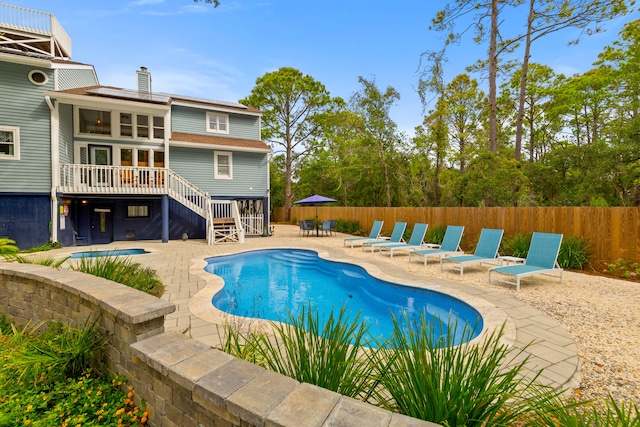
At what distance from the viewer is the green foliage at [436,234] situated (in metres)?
11.8

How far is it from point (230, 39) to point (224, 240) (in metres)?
8.71

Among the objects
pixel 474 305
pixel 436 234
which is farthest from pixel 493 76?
pixel 474 305

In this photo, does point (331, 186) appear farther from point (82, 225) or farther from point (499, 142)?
point (82, 225)

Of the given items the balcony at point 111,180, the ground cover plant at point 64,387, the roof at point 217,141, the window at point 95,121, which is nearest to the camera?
the ground cover plant at point 64,387

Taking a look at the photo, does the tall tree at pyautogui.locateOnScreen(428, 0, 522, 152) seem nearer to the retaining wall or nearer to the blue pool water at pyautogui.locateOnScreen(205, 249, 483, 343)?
the blue pool water at pyautogui.locateOnScreen(205, 249, 483, 343)

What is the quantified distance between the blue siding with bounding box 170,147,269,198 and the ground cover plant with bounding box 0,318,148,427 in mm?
13686

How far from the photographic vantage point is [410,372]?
71.2 inches

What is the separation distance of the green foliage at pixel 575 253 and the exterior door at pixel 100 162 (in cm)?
1655

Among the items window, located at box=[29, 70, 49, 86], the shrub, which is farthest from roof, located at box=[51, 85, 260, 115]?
the shrub

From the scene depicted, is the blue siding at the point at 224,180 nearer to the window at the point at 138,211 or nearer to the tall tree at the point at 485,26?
the window at the point at 138,211

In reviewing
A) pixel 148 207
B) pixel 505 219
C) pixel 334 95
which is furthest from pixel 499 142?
pixel 148 207

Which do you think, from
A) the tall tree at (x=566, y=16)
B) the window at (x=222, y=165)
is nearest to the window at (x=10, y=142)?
the window at (x=222, y=165)

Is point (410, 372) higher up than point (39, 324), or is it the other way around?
point (410, 372)

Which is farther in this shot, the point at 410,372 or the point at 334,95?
the point at 334,95
